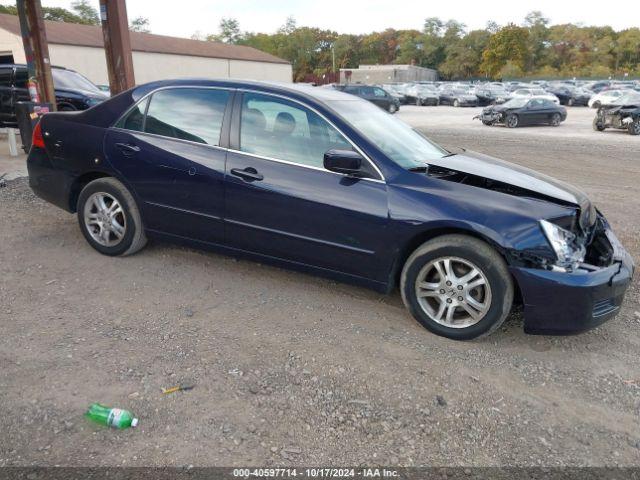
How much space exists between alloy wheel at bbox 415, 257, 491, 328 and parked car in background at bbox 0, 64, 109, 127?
10.8 m

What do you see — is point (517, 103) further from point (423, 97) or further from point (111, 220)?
point (111, 220)

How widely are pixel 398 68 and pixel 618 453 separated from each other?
94254 mm

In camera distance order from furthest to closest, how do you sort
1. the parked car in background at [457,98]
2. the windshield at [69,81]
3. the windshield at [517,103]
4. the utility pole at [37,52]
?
the parked car in background at [457,98] < the windshield at [517,103] < the windshield at [69,81] < the utility pole at [37,52]

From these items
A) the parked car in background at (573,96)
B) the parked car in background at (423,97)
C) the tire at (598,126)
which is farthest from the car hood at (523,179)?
the parked car in background at (573,96)

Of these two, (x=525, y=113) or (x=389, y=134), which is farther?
(x=525, y=113)

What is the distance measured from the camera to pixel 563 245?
3.35m

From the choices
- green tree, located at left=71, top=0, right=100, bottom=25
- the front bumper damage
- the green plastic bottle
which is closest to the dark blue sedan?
the front bumper damage

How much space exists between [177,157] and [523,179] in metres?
2.70

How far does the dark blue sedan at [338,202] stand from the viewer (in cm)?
338

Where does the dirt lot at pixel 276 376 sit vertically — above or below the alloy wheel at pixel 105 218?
below

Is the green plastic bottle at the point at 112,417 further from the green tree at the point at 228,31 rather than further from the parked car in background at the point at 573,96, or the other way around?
the green tree at the point at 228,31

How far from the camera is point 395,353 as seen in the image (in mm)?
3434

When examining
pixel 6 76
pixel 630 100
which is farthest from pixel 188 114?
pixel 630 100

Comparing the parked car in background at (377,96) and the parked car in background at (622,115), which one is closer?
the parked car in background at (622,115)
